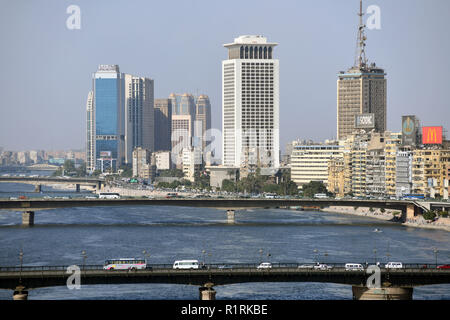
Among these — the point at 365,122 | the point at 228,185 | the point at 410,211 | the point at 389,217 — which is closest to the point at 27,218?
the point at 410,211

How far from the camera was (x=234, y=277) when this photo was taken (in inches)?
1460

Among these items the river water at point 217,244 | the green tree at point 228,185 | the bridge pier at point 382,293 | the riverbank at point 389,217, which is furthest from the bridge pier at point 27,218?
the green tree at point 228,185

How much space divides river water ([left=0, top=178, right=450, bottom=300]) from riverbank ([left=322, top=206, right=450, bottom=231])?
169cm

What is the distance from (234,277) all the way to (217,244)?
2341cm

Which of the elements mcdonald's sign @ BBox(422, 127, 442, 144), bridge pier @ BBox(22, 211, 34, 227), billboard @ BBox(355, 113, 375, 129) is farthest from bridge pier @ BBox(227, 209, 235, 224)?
billboard @ BBox(355, 113, 375, 129)

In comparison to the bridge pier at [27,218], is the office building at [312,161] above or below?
above

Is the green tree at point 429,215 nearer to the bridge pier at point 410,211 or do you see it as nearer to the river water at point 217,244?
the river water at point 217,244

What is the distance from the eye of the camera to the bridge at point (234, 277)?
36.0 metres

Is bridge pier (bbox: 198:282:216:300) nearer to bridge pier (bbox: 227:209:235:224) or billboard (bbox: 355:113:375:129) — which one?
bridge pier (bbox: 227:209:235:224)

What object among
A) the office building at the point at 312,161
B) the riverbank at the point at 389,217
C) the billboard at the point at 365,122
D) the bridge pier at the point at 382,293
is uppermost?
the billboard at the point at 365,122

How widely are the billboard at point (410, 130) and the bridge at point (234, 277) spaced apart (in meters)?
63.8

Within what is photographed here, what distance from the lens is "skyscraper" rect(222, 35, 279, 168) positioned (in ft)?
513

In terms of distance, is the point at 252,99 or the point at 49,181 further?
the point at 49,181

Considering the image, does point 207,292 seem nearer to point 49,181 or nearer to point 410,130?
point 410,130
